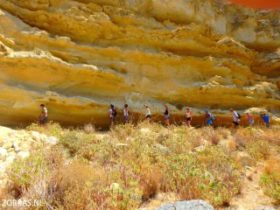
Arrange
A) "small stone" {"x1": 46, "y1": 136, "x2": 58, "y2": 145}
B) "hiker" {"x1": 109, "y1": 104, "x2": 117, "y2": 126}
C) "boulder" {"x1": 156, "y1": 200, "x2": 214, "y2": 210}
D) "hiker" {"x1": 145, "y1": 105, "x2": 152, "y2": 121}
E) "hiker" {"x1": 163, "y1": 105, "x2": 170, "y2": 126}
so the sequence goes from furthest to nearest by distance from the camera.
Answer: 1. "hiker" {"x1": 163, "y1": 105, "x2": 170, "y2": 126}
2. "hiker" {"x1": 145, "y1": 105, "x2": 152, "y2": 121}
3. "hiker" {"x1": 109, "y1": 104, "x2": 117, "y2": 126}
4. "small stone" {"x1": 46, "y1": 136, "x2": 58, "y2": 145}
5. "boulder" {"x1": 156, "y1": 200, "x2": 214, "y2": 210}

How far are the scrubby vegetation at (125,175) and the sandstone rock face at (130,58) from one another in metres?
3.72

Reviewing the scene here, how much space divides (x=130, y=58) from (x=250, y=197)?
8.76 m

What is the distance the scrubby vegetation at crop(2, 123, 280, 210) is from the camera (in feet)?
19.5

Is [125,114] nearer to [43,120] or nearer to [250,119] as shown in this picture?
[43,120]

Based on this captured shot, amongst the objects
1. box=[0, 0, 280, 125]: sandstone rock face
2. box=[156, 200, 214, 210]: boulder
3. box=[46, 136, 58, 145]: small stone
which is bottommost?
box=[156, 200, 214, 210]: boulder

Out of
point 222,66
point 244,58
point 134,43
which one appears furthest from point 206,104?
point 134,43

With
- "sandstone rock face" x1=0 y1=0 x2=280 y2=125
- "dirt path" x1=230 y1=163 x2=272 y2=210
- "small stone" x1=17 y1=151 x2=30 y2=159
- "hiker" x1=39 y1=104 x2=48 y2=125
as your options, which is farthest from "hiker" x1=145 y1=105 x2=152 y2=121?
"dirt path" x1=230 y1=163 x2=272 y2=210

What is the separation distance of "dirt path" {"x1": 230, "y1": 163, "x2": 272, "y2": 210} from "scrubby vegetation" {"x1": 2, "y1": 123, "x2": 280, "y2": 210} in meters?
0.13

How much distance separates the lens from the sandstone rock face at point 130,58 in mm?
12641

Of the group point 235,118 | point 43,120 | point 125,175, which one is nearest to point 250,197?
point 125,175

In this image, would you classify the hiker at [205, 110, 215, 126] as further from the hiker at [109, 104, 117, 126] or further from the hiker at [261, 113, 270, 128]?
the hiker at [109, 104, 117, 126]

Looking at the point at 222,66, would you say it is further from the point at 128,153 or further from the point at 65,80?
the point at 128,153

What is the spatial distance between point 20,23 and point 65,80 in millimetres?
2404

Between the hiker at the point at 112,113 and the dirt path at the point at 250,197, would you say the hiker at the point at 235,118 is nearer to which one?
the hiker at the point at 112,113
